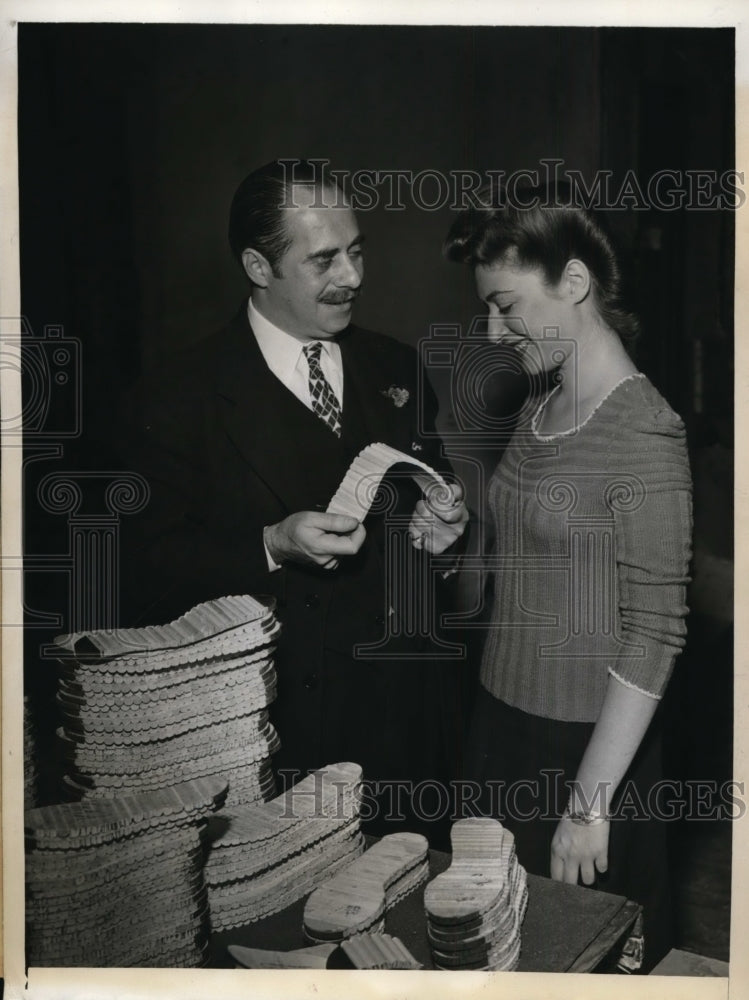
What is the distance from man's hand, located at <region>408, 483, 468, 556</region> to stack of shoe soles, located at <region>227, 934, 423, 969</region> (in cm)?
109

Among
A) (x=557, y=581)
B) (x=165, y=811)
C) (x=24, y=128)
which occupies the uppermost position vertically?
(x=24, y=128)

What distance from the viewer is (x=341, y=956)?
9.84 ft

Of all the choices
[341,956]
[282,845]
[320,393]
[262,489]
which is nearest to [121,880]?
[282,845]

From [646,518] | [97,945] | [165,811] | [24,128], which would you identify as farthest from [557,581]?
[24,128]

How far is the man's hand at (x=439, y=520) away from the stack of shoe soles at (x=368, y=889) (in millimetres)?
845

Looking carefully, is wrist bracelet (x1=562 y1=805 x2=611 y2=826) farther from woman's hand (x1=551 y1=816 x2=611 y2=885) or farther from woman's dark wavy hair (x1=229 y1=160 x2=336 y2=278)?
woman's dark wavy hair (x1=229 y1=160 x2=336 y2=278)

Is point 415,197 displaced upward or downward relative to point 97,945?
upward

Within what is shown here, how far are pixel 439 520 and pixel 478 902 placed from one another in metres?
1.03

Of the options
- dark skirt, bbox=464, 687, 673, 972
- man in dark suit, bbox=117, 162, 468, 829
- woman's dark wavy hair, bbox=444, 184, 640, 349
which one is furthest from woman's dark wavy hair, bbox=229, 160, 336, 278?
dark skirt, bbox=464, 687, 673, 972

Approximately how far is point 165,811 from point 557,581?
124 centimetres

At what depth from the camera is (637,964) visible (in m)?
3.15

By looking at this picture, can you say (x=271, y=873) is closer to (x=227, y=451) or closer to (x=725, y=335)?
(x=227, y=451)

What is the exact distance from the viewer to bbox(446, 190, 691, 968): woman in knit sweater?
301 centimetres

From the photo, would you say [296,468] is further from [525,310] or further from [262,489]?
[525,310]
